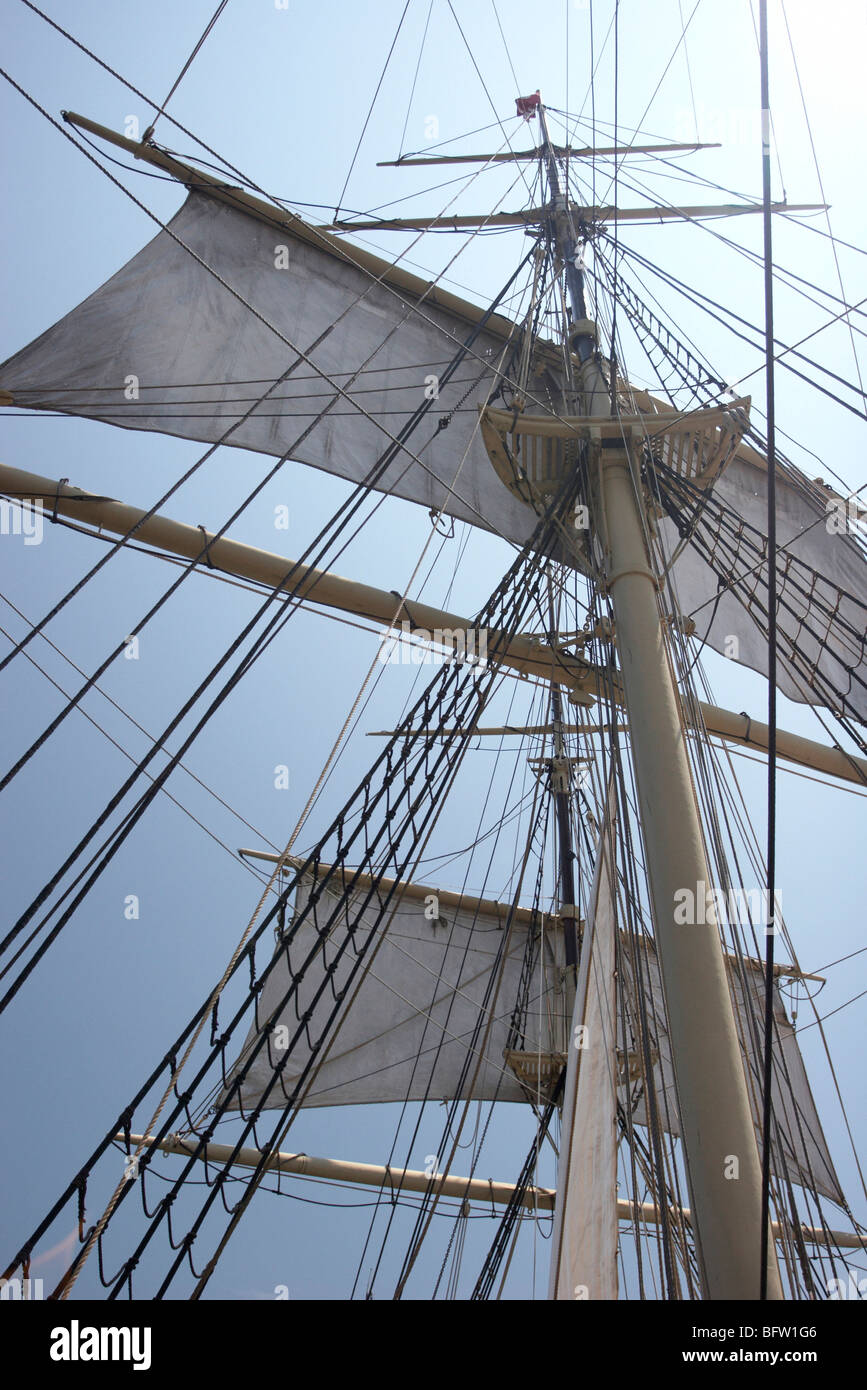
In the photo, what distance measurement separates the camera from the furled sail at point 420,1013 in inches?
427

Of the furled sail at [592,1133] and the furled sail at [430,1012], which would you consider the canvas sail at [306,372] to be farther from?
the furled sail at [430,1012]

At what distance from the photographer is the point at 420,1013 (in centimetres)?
1085

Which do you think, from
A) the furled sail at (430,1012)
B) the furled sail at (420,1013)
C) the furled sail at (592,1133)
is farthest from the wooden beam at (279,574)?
the furled sail at (420,1013)

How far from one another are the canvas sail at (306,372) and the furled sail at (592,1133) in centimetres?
314

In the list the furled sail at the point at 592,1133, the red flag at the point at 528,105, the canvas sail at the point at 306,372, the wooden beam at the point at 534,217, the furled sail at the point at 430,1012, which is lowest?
the furled sail at the point at 592,1133

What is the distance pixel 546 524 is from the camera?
4926 millimetres

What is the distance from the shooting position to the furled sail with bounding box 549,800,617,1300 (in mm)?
2375

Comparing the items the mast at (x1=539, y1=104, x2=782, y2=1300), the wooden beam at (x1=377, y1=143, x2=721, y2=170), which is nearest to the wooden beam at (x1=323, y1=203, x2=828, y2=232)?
the wooden beam at (x1=377, y1=143, x2=721, y2=170)

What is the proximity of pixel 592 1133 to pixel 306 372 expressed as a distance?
586 centimetres

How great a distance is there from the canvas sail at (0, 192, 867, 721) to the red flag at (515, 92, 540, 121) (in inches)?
76.1

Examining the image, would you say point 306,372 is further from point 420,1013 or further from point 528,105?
point 420,1013
